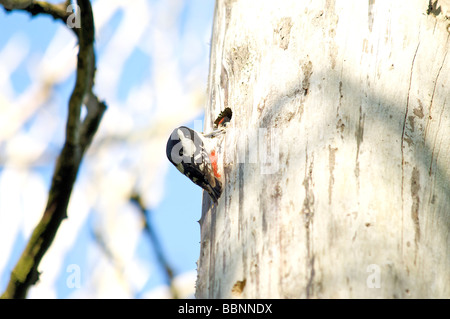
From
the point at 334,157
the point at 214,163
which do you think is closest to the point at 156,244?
the point at 214,163

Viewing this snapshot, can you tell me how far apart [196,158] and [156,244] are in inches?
56.8

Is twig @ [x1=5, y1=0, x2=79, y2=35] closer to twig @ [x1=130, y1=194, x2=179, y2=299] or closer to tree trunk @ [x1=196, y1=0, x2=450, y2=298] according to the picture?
tree trunk @ [x1=196, y1=0, x2=450, y2=298]

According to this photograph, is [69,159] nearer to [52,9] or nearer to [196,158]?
[196,158]

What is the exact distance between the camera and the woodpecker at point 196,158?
176 centimetres

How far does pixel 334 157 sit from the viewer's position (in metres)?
1.42

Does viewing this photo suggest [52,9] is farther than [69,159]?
Yes

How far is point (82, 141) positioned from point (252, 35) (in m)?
0.83

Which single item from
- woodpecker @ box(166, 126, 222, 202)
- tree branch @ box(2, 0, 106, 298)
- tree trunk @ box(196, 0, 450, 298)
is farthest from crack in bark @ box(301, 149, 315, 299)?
tree branch @ box(2, 0, 106, 298)

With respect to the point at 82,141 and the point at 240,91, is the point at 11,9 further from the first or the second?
the point at 240,91

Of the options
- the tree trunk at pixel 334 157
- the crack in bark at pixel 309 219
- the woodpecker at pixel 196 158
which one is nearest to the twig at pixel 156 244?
the woodpecker at pixel 196 158

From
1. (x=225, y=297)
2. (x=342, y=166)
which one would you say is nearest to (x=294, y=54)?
(x=342, y=166)

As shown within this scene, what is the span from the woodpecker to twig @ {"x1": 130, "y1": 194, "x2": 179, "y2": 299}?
93 centimetres

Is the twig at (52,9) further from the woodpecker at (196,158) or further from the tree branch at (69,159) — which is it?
the woodpecker at (196,158)

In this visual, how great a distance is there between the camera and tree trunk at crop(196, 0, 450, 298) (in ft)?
4.17
